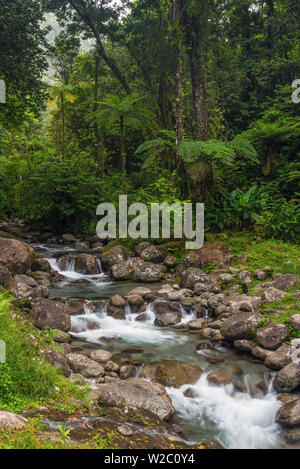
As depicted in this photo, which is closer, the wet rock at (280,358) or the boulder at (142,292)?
the wet rock at (280,358)

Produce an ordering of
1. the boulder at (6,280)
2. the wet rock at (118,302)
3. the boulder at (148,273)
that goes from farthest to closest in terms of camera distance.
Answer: the boulder at (148,273) < the wet rock at (118,302) < the boulder at (6,280)

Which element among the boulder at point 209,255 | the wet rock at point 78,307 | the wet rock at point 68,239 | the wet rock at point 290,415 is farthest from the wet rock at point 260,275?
the wet rock at point 68,239

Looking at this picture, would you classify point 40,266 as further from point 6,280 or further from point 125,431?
point 125,431

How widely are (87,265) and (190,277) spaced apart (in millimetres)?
3227

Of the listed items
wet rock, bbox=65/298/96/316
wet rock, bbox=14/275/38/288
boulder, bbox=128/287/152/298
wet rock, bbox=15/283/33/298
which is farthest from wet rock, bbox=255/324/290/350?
wet rock, bbox=14/275/38/288

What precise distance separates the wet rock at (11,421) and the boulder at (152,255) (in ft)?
22.6

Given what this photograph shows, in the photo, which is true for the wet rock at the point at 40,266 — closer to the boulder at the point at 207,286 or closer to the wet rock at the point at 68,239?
the wet rock at the point at 68,239

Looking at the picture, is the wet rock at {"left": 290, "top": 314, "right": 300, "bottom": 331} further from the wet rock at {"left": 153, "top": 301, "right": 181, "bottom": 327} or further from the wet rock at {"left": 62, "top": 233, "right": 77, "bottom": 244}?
the wet rock at {"left": 62, "top": 233, "right": 77, "bottom": 244}

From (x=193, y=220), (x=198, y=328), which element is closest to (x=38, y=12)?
(x=193, y=220)

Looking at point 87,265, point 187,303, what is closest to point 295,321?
point 187,303

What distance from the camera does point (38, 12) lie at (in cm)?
1275

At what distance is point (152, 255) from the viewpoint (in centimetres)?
980

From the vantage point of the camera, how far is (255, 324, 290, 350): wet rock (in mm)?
5402

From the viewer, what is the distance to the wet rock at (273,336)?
5.40 meters
